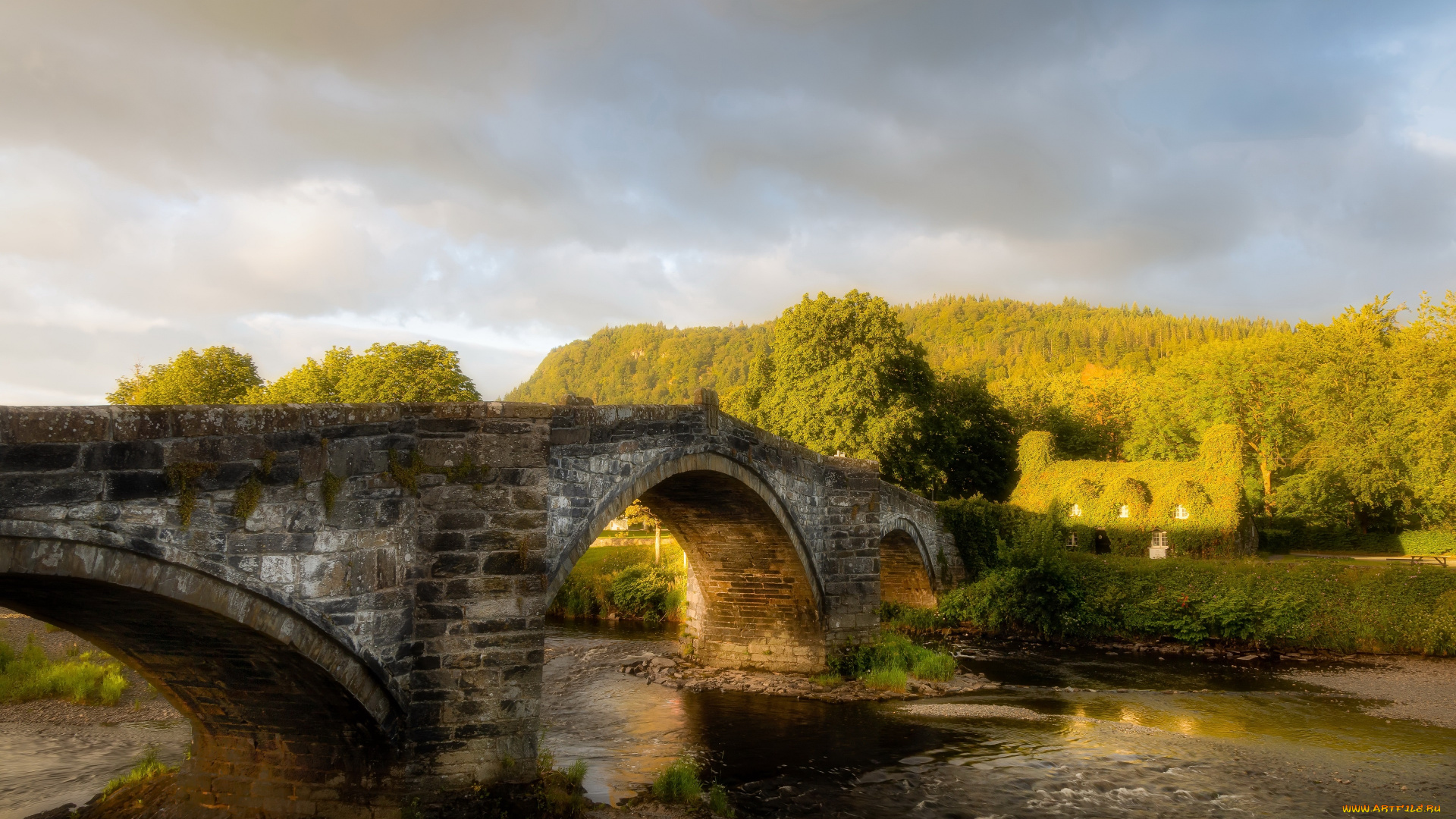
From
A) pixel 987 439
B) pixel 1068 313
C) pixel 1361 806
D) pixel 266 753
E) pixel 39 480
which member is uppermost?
pixel 1068 313

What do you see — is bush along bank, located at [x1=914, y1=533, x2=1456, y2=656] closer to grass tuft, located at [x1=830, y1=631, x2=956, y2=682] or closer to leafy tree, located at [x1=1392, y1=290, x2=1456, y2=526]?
grass tuft, located at [x1=830, y1=631, x2=956, y2=682]

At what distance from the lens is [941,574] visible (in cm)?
2673

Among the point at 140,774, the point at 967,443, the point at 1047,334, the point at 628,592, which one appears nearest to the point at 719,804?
the point at 140,774

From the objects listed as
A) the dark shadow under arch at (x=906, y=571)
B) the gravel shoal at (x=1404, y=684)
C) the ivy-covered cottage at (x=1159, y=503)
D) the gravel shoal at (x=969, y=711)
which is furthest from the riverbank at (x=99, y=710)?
the ivy-covered cottage at (x=1159, y=503)

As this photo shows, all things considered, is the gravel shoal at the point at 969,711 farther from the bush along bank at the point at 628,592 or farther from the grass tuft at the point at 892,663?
the bush along bank at the point at 628,592

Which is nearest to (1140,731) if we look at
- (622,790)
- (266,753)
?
(622,790)

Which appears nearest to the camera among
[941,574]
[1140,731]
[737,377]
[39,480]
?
[39,480]

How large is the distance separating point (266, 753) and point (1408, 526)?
1591 inches

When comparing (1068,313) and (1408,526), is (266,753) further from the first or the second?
(1068,313)

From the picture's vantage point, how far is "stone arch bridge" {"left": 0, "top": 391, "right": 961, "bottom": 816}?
6.18 m

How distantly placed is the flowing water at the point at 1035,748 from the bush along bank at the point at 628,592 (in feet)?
22.0

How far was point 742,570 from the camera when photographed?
1725 centimetres

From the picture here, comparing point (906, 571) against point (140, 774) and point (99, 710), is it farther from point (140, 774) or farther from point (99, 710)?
point (140, 774)

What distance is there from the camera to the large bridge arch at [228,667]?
627 cm
